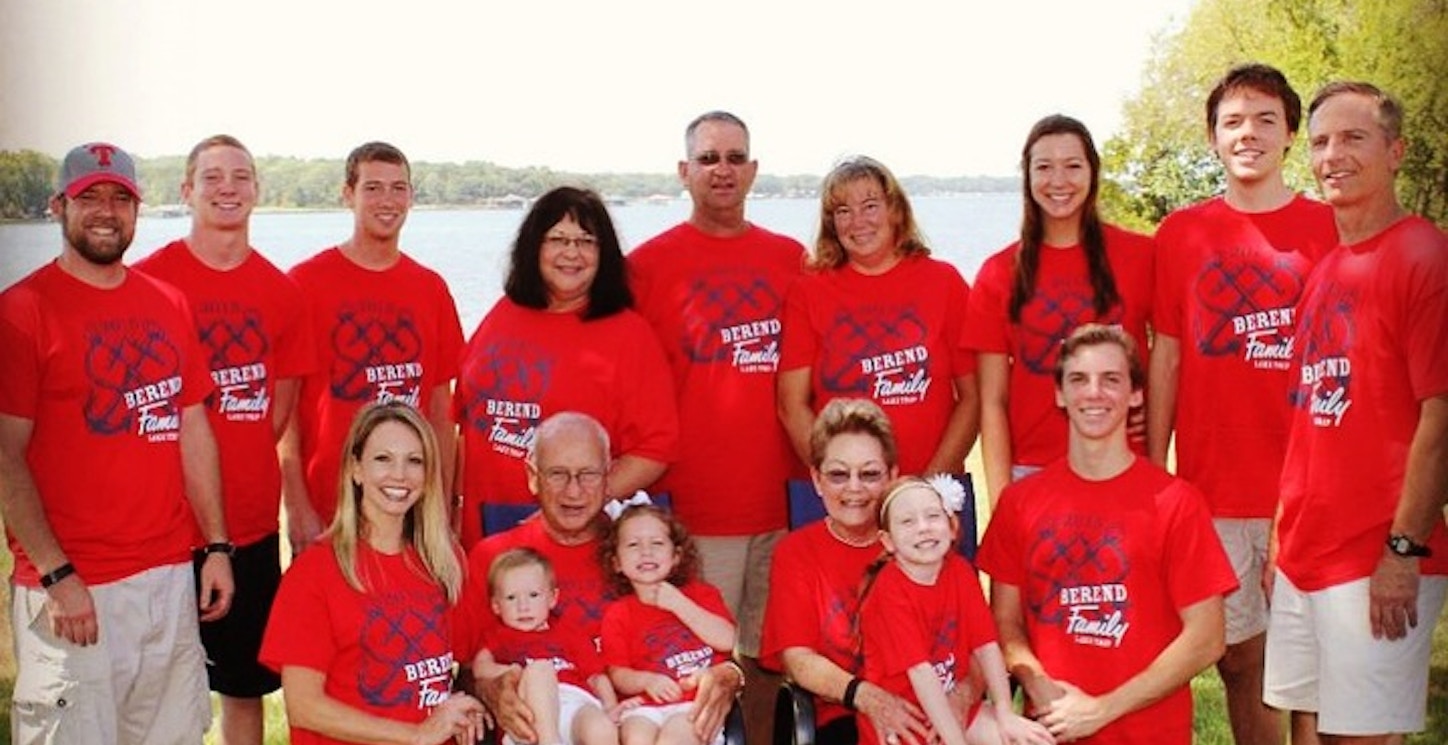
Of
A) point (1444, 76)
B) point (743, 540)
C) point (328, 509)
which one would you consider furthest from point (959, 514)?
point (1444, 76)

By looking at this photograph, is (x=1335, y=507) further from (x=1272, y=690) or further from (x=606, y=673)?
(x=606, y=673)

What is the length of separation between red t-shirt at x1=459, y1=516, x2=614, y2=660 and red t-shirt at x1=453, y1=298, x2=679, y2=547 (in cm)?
42

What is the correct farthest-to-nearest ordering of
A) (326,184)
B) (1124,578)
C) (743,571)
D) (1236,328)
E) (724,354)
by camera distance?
(326,184) → (743,571) → (724,354) → (1236,328) → (1124,578)

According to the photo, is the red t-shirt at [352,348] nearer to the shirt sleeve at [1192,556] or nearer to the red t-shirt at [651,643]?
the red t-shirt at [651,643]

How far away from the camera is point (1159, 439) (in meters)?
4.09

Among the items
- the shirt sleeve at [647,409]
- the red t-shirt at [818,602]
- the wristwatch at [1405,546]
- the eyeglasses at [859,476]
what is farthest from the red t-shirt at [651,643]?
the wristwatch at [1405,546]

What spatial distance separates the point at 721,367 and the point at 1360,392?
1.60 meters

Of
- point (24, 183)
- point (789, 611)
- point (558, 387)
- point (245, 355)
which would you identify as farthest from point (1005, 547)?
point (24, 183)

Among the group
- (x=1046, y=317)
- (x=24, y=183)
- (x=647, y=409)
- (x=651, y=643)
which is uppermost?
(x=24, y=183)

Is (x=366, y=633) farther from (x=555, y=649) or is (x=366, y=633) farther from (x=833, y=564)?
(x=833, y=564)

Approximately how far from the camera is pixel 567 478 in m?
3.61

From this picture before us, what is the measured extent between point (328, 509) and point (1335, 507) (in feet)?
8.14

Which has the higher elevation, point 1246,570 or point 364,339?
point 364,339

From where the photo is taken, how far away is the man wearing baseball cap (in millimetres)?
3465
